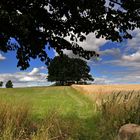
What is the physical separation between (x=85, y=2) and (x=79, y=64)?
3048 inches

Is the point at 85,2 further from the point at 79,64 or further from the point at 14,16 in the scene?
the point at 79,64

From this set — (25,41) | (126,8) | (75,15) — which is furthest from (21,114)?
(126,8)

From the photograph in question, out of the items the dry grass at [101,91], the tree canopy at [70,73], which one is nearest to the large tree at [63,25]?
the dry grass at [101,91]

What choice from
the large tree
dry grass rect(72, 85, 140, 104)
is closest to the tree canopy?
dry grass rect(72, 85, 140, 104)

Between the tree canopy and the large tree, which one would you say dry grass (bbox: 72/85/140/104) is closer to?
the large tree

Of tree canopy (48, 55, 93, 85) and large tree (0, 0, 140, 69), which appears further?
tree canopy (48, 55, 93, 85)

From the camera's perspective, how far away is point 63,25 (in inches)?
591

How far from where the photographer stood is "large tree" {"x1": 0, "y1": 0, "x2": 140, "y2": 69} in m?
13.6

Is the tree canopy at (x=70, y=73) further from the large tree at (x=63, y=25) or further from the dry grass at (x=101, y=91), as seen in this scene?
the large tree at (x=63, y=25)

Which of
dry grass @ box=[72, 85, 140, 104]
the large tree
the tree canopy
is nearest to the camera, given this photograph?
the large tree

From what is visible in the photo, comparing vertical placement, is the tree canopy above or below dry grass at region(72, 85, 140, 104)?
above

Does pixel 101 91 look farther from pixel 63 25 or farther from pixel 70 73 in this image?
pixel 70 73

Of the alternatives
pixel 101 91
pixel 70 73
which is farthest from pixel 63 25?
pixel 70 73

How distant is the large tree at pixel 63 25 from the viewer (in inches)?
536
